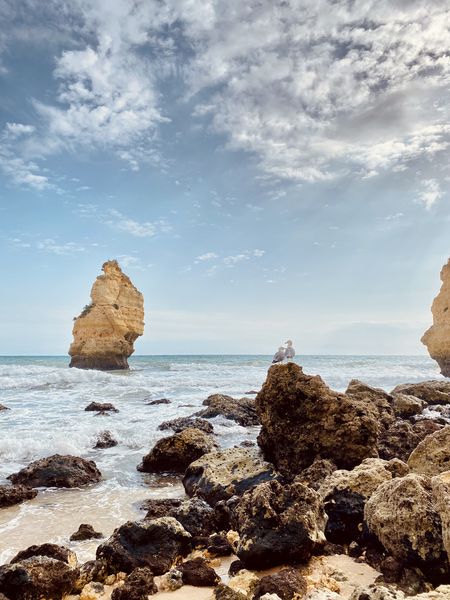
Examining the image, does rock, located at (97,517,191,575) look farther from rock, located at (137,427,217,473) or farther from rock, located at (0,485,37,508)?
rock, located at (137,427,217,473)

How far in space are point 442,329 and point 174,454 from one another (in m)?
26.7

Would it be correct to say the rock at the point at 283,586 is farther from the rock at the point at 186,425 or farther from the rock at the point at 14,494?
the rock at the point at 186,425

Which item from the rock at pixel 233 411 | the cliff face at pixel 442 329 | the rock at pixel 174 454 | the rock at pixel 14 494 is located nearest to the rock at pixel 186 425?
the rock at pixel 233 411

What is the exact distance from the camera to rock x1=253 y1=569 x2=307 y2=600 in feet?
10.5

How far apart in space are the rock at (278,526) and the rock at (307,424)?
2700mm

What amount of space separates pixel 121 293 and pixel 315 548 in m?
37.1

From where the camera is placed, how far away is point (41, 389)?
73.9ft

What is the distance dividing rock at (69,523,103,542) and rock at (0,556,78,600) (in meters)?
1.28

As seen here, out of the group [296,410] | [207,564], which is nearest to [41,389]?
[296,410]

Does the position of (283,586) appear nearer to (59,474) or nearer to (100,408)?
(59,474)

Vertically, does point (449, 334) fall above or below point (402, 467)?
above

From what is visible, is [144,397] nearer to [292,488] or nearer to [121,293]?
[292,488]

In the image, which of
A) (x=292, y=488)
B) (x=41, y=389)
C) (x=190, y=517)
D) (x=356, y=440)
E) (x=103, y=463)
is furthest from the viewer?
(x=41, y=389)

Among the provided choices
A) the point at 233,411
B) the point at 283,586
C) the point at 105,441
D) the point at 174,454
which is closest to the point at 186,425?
the point at 233,411
